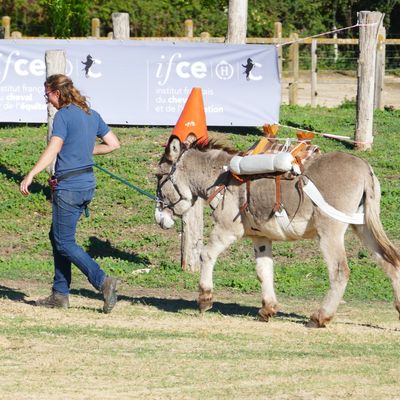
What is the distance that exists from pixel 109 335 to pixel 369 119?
10.6m

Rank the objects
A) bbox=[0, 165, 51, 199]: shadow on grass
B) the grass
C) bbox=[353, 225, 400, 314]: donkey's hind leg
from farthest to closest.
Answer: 1. bbox=[0, 165, 51, 199]: shadow on grass
2. the grass
3. bbox=[353, 225, 400, 314]: donkey's hind leg

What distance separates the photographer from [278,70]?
20297mm

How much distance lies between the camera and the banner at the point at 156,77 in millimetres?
20094

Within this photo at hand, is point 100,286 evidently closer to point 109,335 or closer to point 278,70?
point 109,335

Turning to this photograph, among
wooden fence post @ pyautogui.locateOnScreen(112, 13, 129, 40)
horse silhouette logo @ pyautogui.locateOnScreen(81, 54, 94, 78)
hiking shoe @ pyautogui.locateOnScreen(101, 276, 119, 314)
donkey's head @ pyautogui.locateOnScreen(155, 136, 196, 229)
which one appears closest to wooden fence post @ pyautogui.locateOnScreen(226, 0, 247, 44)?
wooden fence post @ pyautogui.locateOnScreen(112, 13, 129, 40)

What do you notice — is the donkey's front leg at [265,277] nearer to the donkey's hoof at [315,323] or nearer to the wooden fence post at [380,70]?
the donkey's hoof at [315,323]

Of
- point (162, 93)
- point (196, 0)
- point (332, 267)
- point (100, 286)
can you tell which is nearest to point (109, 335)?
point (100, 286)

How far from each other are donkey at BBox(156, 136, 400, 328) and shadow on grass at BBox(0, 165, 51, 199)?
21.3ft

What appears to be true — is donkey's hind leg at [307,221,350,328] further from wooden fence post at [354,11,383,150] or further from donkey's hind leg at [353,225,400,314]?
wooden fence post at [354,11,383,150]

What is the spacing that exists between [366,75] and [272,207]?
9.27 m

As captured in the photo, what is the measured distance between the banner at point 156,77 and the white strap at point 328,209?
9680 mm

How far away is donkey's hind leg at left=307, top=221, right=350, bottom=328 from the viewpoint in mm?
10492

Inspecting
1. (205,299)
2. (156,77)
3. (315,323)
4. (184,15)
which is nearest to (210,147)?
(205,299)

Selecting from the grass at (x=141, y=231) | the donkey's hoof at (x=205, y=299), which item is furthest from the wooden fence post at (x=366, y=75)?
the donkey's hoof at (x=205, y=299)
